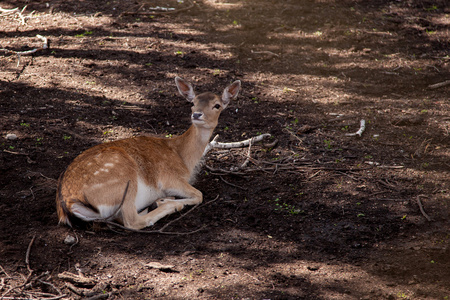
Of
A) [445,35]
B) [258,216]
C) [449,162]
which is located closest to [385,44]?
[445,35]

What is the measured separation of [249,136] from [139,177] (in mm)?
2161

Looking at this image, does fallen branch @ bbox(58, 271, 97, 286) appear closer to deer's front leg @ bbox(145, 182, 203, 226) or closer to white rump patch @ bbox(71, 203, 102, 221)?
white rump patch @ bbox(71, 203, 102, 221)

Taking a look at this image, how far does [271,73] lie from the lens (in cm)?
848

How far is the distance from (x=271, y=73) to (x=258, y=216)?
4160 millimetres

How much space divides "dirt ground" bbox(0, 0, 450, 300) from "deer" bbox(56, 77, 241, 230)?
185 millimetres

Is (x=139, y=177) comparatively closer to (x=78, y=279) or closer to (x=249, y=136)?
(x=78, y=279)

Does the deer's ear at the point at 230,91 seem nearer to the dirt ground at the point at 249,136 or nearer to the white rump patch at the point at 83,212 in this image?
the dirt ground at the point at 249,136

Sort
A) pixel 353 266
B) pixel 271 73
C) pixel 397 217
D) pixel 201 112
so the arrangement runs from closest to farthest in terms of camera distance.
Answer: pixel 353 266, pixel 397 217, pixel 201 112, pixel 271 73

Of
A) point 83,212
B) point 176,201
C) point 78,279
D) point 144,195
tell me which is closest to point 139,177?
point 144,195

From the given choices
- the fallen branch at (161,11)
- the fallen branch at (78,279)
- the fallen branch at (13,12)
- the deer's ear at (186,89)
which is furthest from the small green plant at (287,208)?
the fallen branch at (13,12)

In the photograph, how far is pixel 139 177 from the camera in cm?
504

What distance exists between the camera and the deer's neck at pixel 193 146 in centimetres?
571

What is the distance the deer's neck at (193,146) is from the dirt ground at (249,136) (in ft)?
0.96

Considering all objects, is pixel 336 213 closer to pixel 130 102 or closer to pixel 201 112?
pixel 201 112
